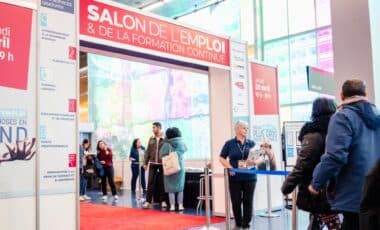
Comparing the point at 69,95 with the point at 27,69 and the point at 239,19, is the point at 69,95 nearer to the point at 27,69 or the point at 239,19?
the point at 27,69

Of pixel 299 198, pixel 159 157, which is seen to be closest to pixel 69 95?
pixel 299 198

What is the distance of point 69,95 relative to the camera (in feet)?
13.3

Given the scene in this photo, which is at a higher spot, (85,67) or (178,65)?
(85,67)

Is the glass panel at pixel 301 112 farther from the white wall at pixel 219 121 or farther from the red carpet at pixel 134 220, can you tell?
the red carpet at pixel 134 220

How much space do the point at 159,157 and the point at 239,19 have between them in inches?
217

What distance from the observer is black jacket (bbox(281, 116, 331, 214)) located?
268 centimetres

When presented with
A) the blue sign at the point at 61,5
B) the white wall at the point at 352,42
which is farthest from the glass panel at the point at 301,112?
the blue sign at the point at 61,5

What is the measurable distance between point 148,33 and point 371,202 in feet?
11.9

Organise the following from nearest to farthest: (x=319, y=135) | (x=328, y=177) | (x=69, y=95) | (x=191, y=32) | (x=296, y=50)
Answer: (x=328, y=177) → (x=319, y=135) → (x=69, y=95) → (x=191, y=32) → (x=296, y=50)

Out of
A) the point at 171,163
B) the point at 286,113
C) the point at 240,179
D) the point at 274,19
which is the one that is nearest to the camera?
the point at 240,179

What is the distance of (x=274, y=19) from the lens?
10.5 m

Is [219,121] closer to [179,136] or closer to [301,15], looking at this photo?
[179,136]

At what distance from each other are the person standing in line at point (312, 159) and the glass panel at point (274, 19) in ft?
25.6

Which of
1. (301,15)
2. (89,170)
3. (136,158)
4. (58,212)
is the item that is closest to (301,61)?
(301,15)
